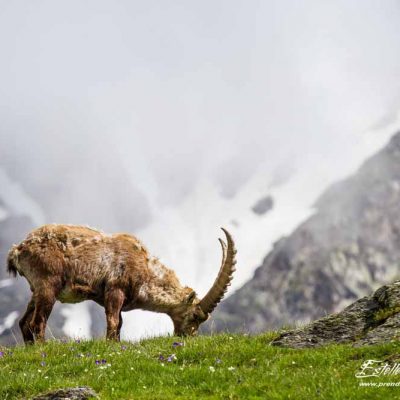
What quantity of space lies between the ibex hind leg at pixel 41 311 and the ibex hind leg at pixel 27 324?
25 cm

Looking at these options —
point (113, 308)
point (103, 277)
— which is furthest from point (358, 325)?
point (103, 277)

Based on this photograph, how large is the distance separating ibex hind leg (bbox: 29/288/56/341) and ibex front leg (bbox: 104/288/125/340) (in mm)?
1543

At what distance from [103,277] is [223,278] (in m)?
3.27

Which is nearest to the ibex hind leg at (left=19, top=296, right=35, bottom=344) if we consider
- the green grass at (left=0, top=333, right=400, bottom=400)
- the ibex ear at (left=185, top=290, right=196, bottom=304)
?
the green grass at (left=0, top=333, right=400, bottom=400)

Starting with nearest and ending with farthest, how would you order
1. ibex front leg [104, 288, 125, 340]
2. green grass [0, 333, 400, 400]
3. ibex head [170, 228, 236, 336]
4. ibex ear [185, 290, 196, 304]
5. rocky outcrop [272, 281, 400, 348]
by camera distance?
green grass [0, 333, 400, 400], rocky outcrop [272, 281, 400, 348], ibex front leg [104, 288, 125, 340], ibex head [170, 228, 236, 336], ibex ear [185, 290, 196, 304]

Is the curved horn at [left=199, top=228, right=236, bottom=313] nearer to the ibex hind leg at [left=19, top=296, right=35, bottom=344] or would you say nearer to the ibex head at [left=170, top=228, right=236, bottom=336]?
the ibex head at [left=170, top=228, right=236, bottom=336]

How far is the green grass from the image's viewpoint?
28.1 feet

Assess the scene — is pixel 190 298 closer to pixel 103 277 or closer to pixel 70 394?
pixel 103 277

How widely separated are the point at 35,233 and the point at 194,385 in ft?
26.4

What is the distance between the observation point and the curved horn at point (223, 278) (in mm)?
16859

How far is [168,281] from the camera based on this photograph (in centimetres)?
1792

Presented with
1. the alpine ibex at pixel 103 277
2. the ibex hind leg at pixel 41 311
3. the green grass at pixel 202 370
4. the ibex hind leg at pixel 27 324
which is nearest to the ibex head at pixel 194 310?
the alpine ibex at pixel 103 277

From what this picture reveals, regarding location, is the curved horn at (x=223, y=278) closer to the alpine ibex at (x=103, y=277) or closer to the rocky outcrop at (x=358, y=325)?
the alpine ibex at (x=103, y=277)

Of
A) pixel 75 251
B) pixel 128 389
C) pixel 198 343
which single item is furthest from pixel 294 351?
pixel 75 251
